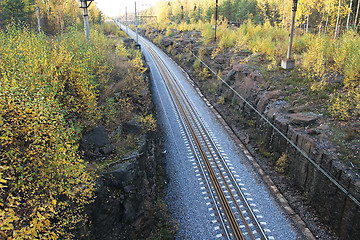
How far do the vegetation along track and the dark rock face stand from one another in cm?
370

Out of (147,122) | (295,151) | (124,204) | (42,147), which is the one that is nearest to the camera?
(42,147)

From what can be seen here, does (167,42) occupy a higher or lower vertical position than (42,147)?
higher

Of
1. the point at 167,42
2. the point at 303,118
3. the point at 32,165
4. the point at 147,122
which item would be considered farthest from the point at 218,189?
the point at 167,42

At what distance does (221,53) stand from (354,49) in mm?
17412

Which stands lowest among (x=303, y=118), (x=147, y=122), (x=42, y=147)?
(x=147, y=122)

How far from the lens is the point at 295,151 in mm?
14945

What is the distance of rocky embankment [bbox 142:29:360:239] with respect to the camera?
37.6 ft

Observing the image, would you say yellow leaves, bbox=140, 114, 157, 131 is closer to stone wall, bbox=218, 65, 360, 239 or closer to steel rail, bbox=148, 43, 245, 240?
steel rail, bbox=148, 43, 245, 240

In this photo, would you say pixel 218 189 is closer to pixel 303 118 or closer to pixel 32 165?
pixel 303 118

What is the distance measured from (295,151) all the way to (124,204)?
34.2ft

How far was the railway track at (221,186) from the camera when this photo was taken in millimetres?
12125

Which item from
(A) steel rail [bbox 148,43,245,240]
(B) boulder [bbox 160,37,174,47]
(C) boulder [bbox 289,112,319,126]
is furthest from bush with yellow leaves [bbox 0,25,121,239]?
(B) boulder [bbox 160,37,174,47]

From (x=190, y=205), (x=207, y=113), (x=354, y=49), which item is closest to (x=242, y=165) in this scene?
(x=190, y=205)

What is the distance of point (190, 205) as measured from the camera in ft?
45.0
